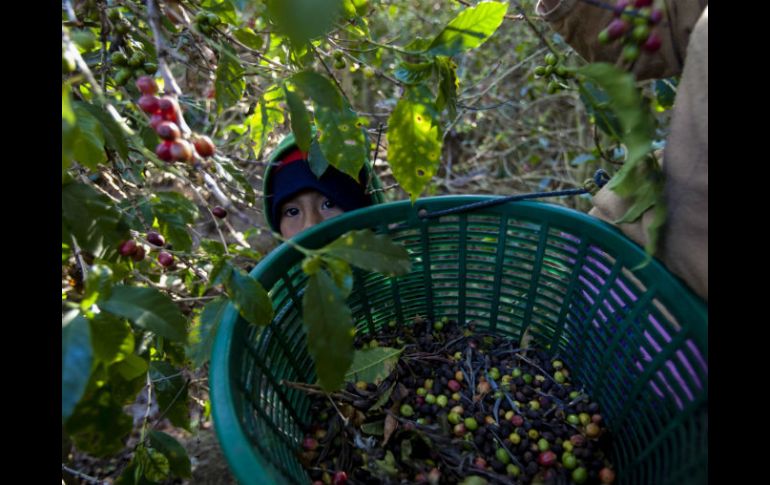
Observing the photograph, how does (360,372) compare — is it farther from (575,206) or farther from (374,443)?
(575,206)

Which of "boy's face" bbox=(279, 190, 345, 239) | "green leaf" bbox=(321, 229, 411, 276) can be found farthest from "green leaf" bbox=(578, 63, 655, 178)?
"boy's face" bbox=(279, 190, 345, 239)

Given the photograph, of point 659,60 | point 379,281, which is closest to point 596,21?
point 659,60

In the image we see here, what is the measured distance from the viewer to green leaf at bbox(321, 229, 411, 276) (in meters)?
0.64

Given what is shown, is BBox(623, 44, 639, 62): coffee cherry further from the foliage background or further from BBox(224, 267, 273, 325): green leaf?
BBox(224, 267, 273, 325): green leaf

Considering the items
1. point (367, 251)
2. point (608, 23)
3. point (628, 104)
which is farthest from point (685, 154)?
point (367, 251)

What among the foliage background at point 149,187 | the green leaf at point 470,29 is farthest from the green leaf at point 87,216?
the green leaf at point 470,29

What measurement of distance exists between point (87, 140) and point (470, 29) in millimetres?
576

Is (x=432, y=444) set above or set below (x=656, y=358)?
below

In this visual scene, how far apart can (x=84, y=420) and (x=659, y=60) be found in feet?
3.46

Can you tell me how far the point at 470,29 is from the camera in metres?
0.74

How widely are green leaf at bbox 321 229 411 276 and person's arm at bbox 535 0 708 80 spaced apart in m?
0.54

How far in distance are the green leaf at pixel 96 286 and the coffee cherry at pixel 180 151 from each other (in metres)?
0.17

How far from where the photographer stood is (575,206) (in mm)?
2408

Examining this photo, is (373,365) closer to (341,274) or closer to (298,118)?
(341,274)
